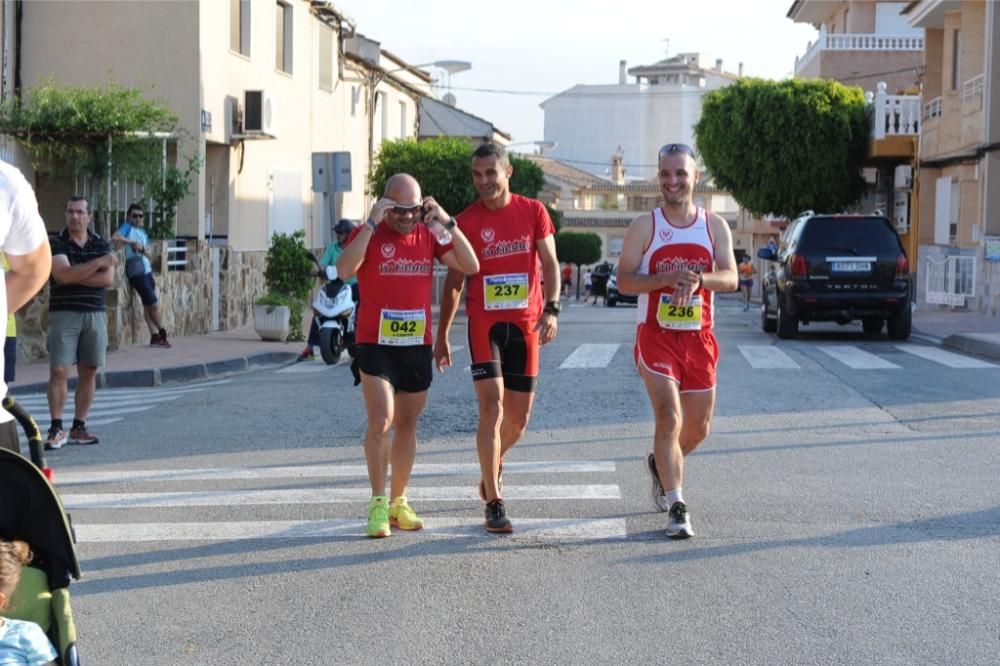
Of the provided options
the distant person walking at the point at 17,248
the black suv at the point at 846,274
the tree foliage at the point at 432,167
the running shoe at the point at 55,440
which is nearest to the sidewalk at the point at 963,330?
the black suv at the point at 846,274

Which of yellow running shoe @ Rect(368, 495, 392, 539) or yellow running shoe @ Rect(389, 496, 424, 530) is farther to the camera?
yellow running shoe @ Rect(389, 496, 424, 530)

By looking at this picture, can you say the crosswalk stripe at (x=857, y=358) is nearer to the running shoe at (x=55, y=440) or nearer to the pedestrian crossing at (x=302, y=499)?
the pedestrian crossing at (x=302, y=499)

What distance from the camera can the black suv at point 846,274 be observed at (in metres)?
20.1

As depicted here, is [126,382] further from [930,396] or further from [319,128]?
[319,128]

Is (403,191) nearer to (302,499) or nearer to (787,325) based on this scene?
(302,499)

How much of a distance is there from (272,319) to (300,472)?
11618 millimetres

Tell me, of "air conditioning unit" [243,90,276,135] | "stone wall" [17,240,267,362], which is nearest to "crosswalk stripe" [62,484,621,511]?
"stone wall" [17,240,267,362]

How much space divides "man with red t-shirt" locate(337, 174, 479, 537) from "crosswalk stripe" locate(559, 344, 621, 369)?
8.63 m

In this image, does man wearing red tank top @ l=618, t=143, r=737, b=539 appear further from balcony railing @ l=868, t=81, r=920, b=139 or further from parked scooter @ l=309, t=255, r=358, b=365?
balcony railing @ l=868, t=81, r=920, b=139

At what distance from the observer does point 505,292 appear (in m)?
7.42

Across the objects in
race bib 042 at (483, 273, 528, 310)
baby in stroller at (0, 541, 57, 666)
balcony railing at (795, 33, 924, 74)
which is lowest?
baby in stroller at (0, 541, 57, 666)

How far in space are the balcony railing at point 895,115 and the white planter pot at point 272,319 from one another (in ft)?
72.5

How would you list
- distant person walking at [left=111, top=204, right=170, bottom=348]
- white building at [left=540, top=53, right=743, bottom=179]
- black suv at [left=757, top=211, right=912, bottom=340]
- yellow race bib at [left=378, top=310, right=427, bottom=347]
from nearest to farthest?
yellow race bib at [left=378, top=310, right=427, bottom=347]
distant person walking at [left=111, top=204, right=170, bottom=348]
black suv at [left=757, top=211, right=912, bottom=340]
white building at [left=540, top=53, right=743, bottom=179]

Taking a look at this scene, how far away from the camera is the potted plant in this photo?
817 inches
